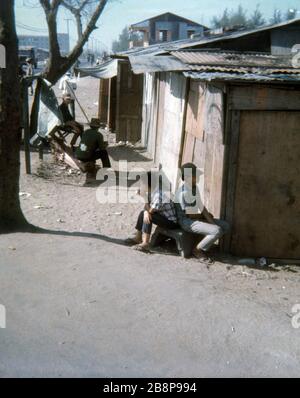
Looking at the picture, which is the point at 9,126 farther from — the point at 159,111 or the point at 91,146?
the point at 159,111

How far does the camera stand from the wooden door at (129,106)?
48.6 feet

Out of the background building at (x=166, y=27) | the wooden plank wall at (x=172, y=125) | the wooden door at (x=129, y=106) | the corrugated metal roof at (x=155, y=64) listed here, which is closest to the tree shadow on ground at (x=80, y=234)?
the corrugated metal roof at (x=155, y=64)

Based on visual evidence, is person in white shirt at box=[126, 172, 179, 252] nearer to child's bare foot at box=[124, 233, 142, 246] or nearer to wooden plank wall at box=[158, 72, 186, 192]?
child's bare foot at box=[124, 233, 142, 246]

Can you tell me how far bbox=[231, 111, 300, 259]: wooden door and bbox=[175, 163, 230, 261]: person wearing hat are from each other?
0.44 meters

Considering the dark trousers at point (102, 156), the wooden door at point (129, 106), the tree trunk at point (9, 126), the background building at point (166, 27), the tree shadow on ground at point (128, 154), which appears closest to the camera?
the tree trunk at point (9, 126)

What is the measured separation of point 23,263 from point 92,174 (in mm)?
5249

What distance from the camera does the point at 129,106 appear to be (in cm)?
1494

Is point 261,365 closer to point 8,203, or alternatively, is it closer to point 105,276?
point 105,276

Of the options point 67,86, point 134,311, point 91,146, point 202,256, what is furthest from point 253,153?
point 67,86

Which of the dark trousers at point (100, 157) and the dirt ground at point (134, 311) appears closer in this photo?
the dirt ground at point (134, 311)

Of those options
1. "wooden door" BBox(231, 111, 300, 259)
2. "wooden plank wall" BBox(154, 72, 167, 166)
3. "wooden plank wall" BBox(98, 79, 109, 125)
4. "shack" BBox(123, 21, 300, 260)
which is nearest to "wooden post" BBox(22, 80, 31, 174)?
"wooden plank wall" BBox(154, 72, 167, 166)

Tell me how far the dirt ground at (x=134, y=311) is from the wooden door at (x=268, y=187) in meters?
0.36

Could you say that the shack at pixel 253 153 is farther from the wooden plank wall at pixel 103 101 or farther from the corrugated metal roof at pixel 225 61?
the wooden plank wall at pixel 103 101

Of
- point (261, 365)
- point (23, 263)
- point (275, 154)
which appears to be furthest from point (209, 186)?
point (261, 365)
